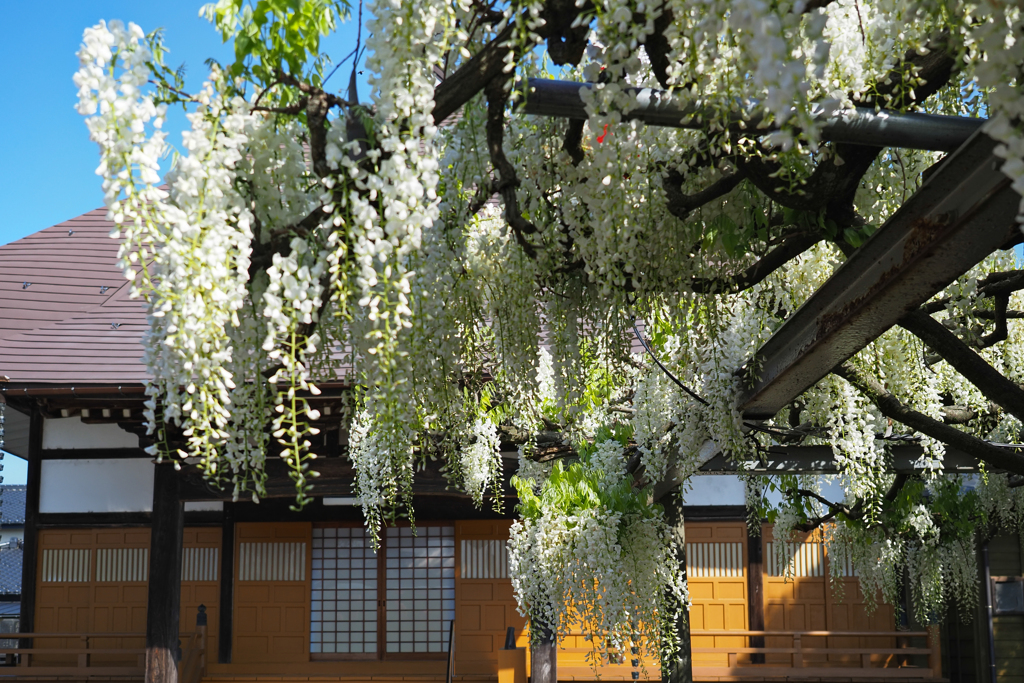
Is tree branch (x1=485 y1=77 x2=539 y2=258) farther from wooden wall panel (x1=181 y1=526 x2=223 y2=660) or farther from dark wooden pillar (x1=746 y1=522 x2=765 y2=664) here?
wooden wall panel (x1=181 y1=526 x2=223 y2=660)

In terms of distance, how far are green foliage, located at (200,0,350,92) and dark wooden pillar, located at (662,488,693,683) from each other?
4970 mm

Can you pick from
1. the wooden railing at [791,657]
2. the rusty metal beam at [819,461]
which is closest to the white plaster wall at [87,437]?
the wooden railing at [791,657]

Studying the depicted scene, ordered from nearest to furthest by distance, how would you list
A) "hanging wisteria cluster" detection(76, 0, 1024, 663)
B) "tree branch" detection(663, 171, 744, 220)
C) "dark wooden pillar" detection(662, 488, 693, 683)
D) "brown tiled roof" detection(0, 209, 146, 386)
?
"hanging wisteria cluster" detection(76, 0, 1024, 663) → "tree branch" detection(663, 171, 744, 220) → "dark wooden pillar" detection(662, 488, 693, 683) → "brown tiled roof" detection(0, 209, 146, 386)

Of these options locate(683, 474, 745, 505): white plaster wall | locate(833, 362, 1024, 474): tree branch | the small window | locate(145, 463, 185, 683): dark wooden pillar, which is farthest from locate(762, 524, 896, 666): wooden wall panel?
locate(833, 362, 1024, 474): tree branch

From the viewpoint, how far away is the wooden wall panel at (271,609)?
837cm

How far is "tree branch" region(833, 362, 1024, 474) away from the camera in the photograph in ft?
10.4

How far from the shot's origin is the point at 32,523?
795 cm

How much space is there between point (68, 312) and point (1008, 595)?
9.52m

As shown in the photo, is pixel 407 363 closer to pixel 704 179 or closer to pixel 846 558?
pixel 704 179

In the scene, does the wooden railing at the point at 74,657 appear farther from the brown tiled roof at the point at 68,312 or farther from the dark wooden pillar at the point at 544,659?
the dark wooden pillar at the point at 544,659

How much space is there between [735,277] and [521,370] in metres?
0.77

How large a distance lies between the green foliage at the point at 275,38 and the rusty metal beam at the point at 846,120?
416mm

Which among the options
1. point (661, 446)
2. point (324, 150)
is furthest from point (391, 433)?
point (661, 446)

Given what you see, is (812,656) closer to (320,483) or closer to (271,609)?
(320,483)
